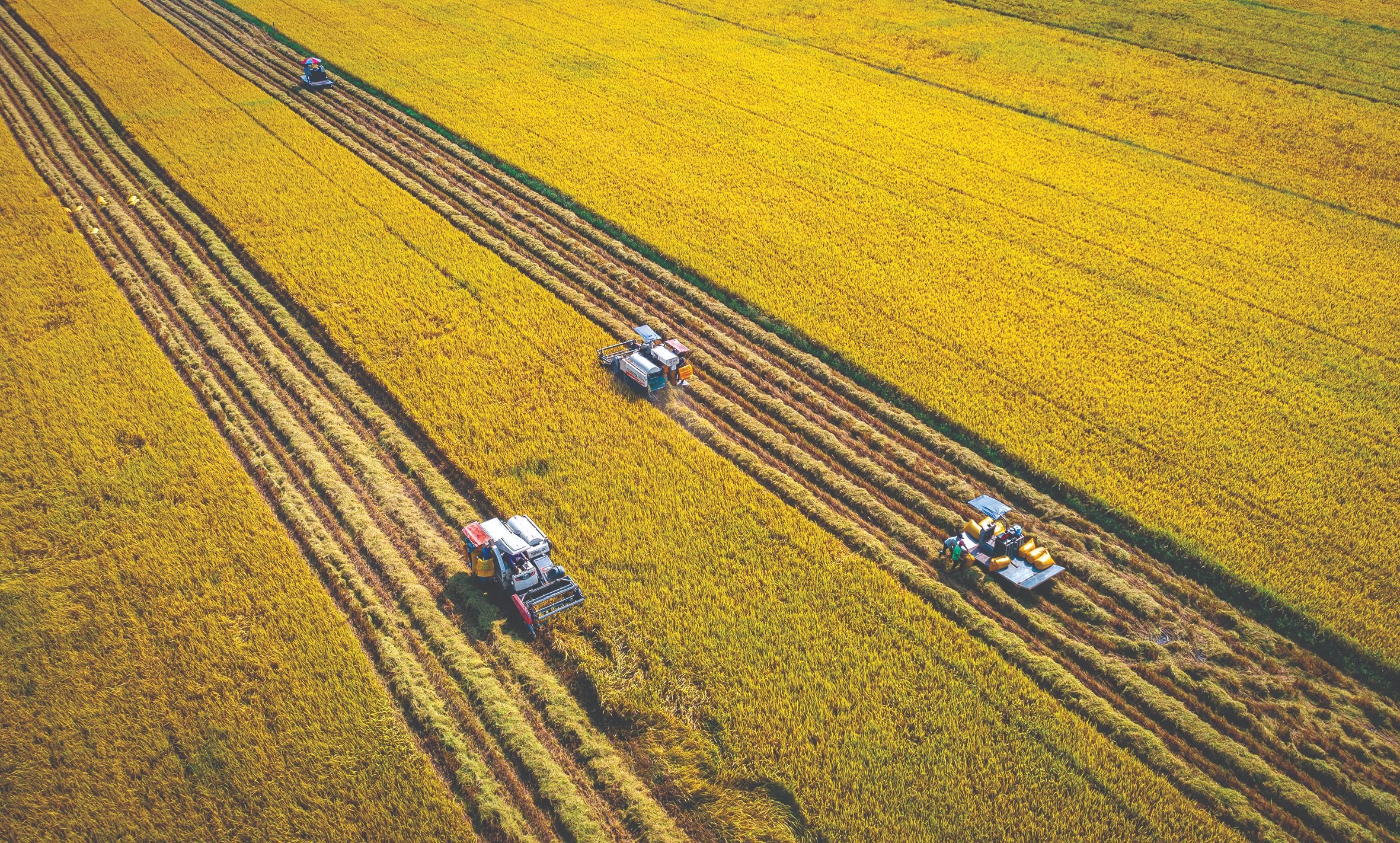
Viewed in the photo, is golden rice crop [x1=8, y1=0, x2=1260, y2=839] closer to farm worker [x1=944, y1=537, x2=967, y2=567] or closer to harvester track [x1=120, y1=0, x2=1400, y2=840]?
harvester track [x1=120, y1=0, x2=1400, y2=840]

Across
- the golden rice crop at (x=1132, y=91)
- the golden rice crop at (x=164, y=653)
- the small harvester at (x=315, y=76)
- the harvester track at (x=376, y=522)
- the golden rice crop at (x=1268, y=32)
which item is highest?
the golden rice crop at (x=1268, y=32)

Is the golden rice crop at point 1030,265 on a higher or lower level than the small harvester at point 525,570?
higher

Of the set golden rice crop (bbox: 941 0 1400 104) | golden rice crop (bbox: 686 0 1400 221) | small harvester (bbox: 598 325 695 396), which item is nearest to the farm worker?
small harvester (bbox: 598 325 695 396)

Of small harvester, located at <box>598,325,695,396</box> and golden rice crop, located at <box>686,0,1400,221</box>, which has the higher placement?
golden rice crop, located at <box>686,0,1400,221</box>

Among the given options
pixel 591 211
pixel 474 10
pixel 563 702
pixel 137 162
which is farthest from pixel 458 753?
pixel 474 10

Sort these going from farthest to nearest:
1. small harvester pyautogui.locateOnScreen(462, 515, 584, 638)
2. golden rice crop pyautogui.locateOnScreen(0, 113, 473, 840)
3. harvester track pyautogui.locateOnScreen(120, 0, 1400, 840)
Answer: small harvester pyautogui.locateOnScreen(462, 515, 584, 638) < harvester track pyautogui.locateOnScreen(120, 0, 1400, 840) < golden rice crop pyautogui.locateOnScreen(0, 113, 473, 840)

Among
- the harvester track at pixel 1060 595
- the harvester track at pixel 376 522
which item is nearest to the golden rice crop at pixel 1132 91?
the harvester track at pixel 1060 595

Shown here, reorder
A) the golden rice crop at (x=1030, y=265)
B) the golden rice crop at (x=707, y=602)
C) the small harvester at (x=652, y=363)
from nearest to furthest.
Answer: the golden rice crop at (x=707, y=602) < the golden rice crop at (x=1030, y=265) < the small harvester at (x=652, y=363)

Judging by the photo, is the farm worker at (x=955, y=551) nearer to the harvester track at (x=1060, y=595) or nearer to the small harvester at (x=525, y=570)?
the harvester track at (x=1060, y=595)

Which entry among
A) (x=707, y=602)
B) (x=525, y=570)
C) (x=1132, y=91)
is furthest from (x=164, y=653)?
(x=1132, y=91)
